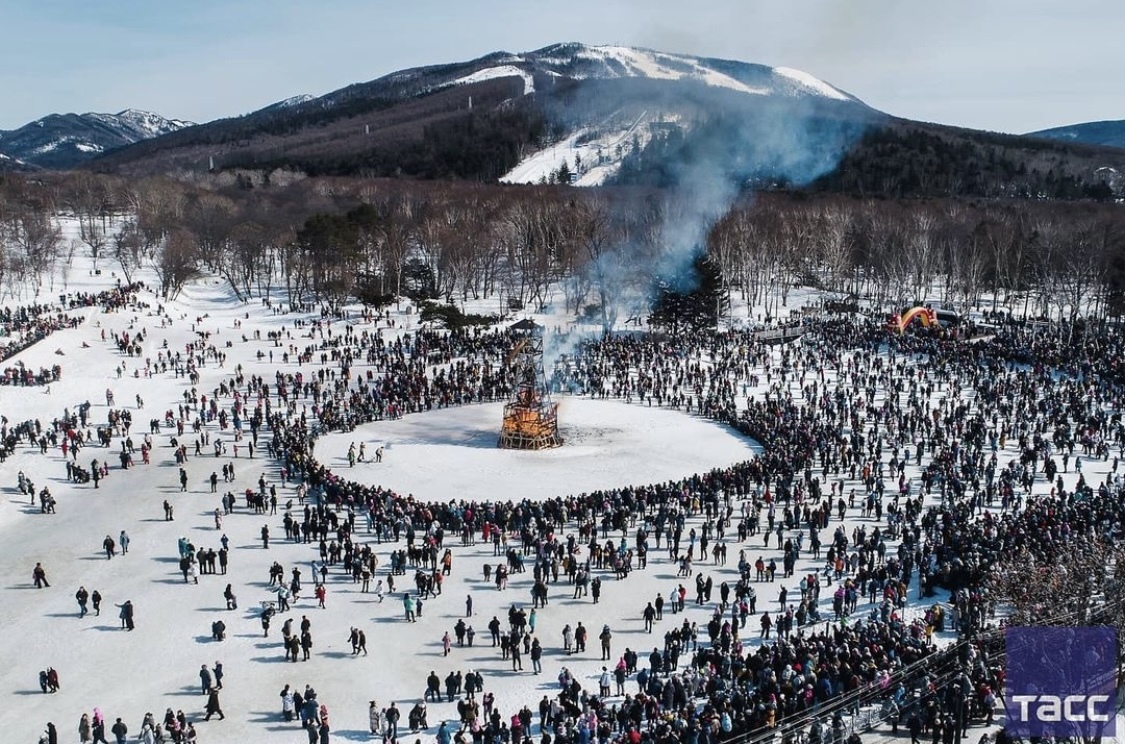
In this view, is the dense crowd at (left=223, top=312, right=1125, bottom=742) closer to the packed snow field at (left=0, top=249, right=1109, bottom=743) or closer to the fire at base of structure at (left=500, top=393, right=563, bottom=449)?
the packed snow field at (left=0, top=249, right=1109, bottom=743)

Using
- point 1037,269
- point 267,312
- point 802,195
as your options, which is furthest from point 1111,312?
point 267,312

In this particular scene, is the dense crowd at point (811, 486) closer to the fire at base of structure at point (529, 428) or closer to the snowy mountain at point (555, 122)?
the fire at base of structure at point (529, 428)

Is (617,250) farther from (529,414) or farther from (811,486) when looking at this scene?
(811,486)

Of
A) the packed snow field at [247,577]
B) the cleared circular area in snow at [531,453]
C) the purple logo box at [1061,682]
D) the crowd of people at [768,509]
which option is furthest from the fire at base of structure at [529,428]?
the purple logo box at [1061,682]

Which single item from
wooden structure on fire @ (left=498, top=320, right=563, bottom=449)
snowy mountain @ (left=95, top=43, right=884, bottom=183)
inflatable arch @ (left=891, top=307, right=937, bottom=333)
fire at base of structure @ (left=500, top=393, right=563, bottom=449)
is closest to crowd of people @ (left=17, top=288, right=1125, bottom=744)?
inflatable arch @ (left=891, top=307, right=937, bottom=333)

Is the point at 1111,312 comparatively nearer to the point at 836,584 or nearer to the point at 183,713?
the point at 836,584

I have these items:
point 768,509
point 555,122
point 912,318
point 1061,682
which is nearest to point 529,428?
point 768,509
